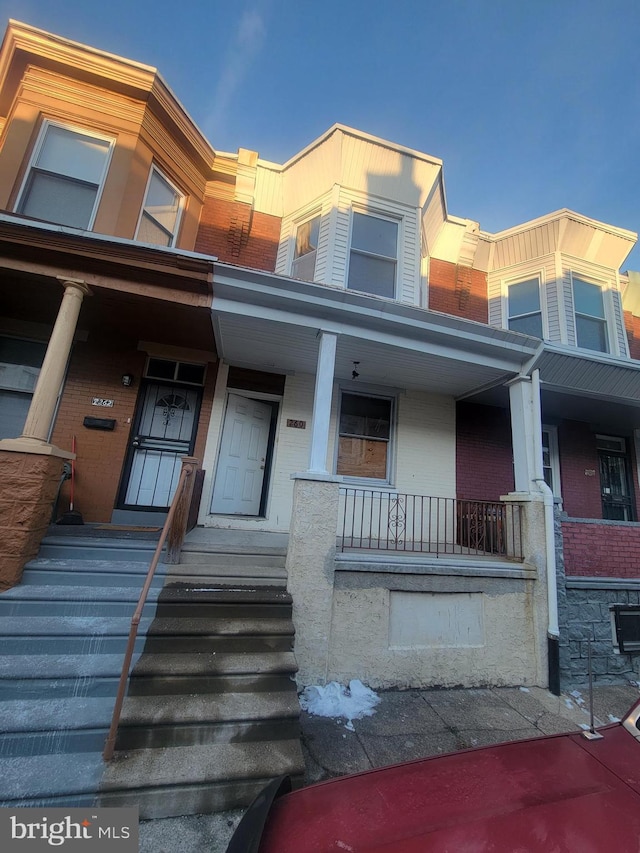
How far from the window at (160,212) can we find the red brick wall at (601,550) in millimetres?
7023

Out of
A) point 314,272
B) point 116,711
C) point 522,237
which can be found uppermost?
point 522,237

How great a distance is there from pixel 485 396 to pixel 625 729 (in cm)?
538

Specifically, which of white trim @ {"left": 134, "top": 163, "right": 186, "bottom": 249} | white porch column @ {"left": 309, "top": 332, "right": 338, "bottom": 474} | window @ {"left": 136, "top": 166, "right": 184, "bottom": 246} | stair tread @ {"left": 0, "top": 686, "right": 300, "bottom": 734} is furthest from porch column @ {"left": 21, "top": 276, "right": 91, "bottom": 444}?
white porch column @ {"left": 309, "top": 332, "right": 338, "bottom": 474}

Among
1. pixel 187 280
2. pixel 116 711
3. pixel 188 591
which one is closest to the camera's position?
pixel 116 711

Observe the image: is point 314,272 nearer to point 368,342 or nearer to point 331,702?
point 368,342

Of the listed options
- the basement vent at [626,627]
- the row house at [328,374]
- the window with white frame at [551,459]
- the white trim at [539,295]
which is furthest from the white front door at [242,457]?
the window with white frame at [551,459]

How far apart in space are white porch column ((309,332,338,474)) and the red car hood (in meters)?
2.61

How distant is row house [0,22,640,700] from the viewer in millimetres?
4012

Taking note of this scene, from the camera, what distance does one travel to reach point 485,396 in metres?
6.46

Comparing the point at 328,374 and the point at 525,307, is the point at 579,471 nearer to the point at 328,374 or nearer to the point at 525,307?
the point at 525,307

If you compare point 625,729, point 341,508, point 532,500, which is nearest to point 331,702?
point 625,729

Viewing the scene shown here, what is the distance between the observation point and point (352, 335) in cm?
462

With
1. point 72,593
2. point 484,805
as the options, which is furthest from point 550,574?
point 72,593

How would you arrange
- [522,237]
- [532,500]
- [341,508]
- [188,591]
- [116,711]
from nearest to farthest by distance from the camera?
[116,711], [188,591], [532,500], [341,508], [522,237]
